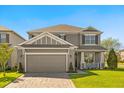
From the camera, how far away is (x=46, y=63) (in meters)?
25.2

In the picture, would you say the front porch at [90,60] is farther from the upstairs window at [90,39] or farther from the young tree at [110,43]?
the young tree at [110,43]

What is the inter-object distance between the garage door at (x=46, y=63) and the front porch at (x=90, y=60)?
641 cm

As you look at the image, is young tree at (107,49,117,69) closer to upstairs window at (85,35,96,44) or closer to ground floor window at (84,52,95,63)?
ground floor window at (84,52,95,63)

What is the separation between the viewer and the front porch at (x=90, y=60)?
30953 millimetres

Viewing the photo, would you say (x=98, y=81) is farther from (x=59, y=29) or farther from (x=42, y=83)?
(x=59, y=29)

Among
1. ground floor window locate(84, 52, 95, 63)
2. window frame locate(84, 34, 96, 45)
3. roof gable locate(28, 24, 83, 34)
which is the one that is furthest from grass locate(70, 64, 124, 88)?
roof gable locate(28, 24, 83, 34)

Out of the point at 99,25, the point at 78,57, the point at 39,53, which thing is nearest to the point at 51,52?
the point at 39,53

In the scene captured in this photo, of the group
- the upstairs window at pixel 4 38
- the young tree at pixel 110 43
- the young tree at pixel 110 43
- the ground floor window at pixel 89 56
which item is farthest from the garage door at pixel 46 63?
the young tree at pixel 110 43

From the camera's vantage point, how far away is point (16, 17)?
29.8 m

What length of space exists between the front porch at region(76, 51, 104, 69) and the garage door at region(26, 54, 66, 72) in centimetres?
641

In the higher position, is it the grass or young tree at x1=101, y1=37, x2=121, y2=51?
young tree at x1=101, y1=37, x2=121, y2=51

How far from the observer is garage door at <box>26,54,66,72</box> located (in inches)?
985

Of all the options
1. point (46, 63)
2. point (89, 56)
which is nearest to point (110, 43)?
point (89, 56)
